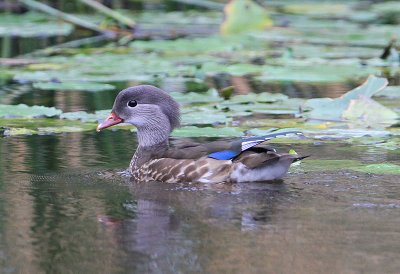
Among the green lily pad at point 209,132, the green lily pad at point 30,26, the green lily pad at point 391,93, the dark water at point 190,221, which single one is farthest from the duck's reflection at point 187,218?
the green lily pad at point 30,26

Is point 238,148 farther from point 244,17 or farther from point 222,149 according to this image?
point 244,17

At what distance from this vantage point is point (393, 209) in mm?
6938

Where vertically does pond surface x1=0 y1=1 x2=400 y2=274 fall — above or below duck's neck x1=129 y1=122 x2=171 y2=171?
below

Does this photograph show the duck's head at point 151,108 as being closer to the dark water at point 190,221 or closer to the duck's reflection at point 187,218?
the dark water at point 190,221

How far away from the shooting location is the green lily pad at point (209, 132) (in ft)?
30.3

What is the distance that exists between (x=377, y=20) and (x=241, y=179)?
39.0ft

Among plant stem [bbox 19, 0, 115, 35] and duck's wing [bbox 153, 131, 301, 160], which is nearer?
duck's wing [bbox 153, 131, 301, 160]

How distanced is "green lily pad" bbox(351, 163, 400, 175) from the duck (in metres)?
0.51

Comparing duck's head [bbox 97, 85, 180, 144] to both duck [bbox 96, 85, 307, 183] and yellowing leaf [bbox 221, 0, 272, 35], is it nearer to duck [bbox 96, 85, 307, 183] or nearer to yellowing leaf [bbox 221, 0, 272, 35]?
duck [bbox 96, 85, 307, 183]

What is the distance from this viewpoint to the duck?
790 cm

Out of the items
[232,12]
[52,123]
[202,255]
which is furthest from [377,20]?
[202,255]

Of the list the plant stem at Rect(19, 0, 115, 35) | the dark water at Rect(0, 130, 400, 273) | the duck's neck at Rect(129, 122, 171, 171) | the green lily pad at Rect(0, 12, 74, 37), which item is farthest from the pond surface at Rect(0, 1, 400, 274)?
the green lily pad at Rect(0, 12, 74, 37)

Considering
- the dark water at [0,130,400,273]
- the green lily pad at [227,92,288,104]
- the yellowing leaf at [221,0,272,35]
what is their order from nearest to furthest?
the dark water at [0,130,400,273] < the green lily pad at [227,92,288,104] < the yellowing leaf at [221,0,272,35]

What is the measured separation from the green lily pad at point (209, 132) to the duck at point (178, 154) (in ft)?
1.95
